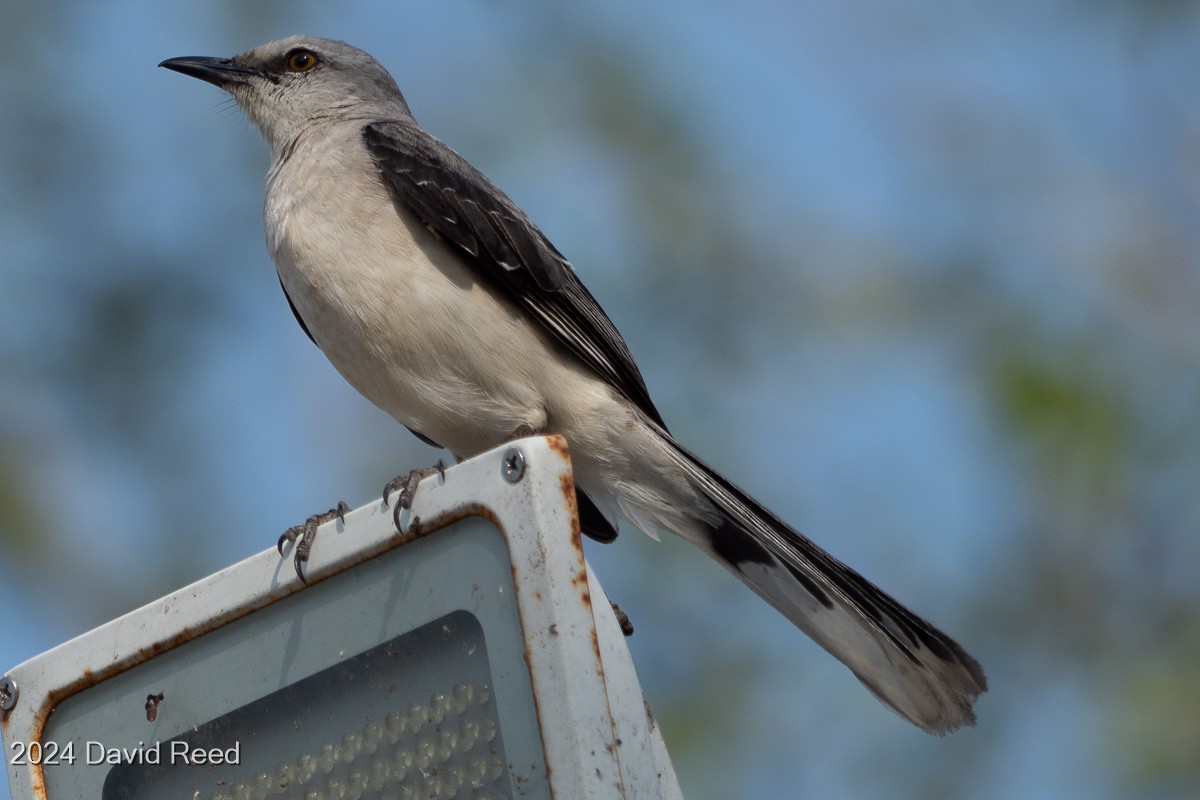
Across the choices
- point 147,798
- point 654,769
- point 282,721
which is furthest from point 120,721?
point 654,769

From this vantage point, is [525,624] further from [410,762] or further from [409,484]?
[409,484]

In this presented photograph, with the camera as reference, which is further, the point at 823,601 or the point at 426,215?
the point at 426,215

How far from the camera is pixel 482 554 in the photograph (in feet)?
7.93

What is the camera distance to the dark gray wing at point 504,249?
4.83m

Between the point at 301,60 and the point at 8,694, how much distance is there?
13.6 ft

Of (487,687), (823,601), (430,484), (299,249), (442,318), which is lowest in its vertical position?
(487,687)

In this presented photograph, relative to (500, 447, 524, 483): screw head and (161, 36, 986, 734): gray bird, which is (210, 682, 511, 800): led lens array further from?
(161, 36, 986, 734): gray bird

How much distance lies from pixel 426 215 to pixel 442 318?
46cm

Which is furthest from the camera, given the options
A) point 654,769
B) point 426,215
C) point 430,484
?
point 426,215

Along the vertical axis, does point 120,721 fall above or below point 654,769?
above

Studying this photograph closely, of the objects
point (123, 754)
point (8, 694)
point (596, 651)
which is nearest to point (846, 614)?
point (596, 651)

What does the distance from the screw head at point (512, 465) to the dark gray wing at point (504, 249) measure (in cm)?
246

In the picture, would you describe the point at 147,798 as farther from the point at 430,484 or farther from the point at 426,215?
the point at 426,215

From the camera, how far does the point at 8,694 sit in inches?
113
